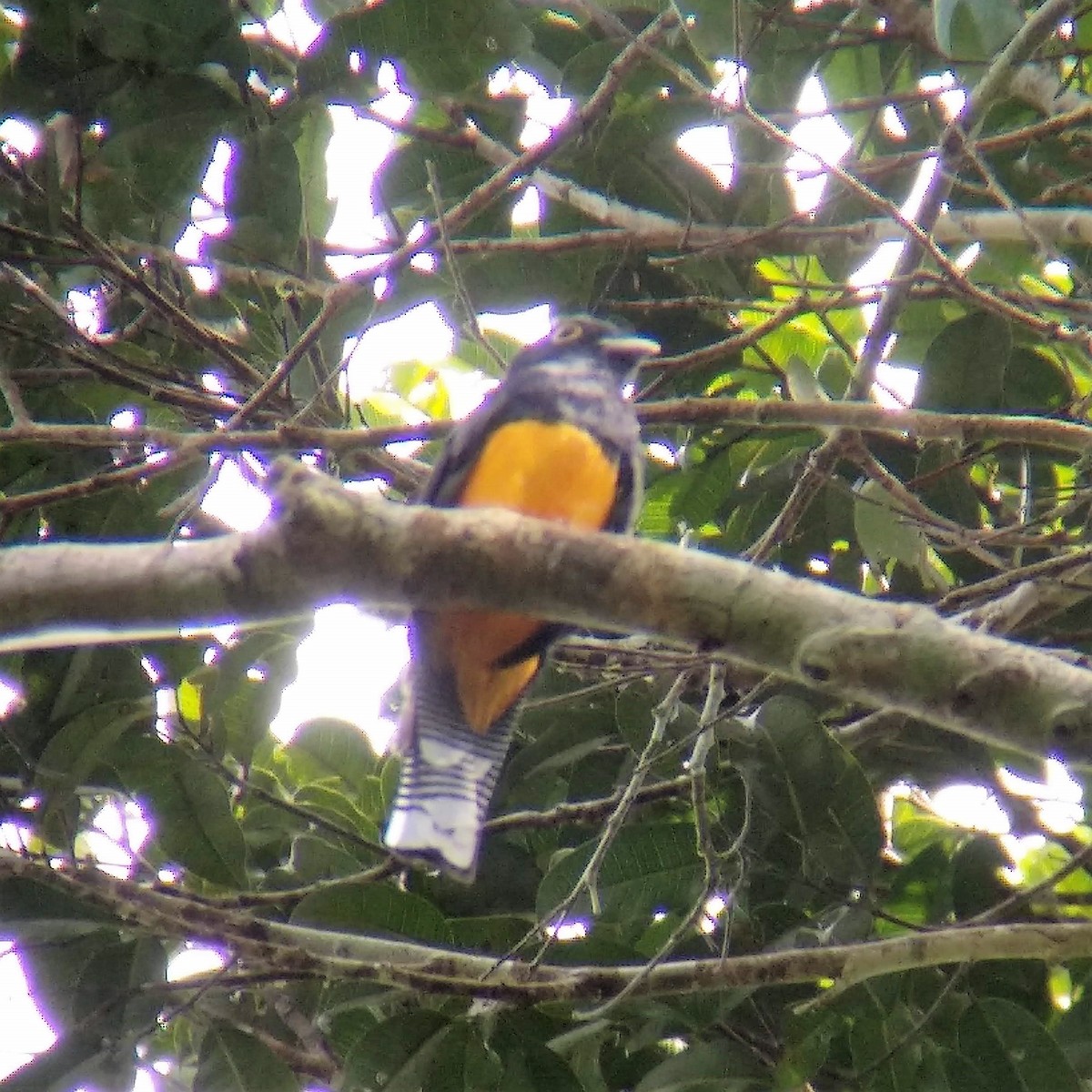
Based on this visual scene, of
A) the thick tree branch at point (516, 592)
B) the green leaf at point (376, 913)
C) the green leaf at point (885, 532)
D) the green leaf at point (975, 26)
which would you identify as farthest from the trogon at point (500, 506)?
the thick tree branch at point (516, 592)

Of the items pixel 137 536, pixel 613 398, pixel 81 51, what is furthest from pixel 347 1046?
pixel 81 51

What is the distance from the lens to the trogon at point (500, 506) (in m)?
3.38

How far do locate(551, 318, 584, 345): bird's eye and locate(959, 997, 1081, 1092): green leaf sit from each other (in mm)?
1906

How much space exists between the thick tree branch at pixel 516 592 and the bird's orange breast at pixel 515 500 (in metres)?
1.24

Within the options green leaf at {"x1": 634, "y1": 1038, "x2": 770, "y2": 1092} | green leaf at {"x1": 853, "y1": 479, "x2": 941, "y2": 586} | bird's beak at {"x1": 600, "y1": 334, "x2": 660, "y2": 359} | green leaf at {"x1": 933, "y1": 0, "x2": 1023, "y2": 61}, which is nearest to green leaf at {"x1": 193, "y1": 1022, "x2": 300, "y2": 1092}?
green leaf at {"x1": 634, "y1": 1038, "x2": 770, "y2": 1092}

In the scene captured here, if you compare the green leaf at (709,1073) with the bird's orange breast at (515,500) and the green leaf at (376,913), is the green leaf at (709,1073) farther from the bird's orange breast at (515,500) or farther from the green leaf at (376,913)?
the bird's orange breast at (515,500)

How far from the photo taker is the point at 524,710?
3.89 m

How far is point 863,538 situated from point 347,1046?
1.65 meters

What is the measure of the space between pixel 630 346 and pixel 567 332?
24 cm

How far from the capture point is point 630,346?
12.7ft

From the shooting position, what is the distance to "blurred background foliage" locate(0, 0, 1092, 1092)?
3.13m

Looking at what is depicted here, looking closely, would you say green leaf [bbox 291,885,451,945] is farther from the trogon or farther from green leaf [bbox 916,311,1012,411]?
green leaf [bbox 916,311,1012,411]

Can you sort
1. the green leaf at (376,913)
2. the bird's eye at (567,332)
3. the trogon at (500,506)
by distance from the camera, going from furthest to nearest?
the bird's eye at (567,332) < the trogon at (500,506) < the green leaf at (376,913)

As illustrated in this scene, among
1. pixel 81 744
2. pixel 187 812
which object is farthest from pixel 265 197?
pixel 187 812
